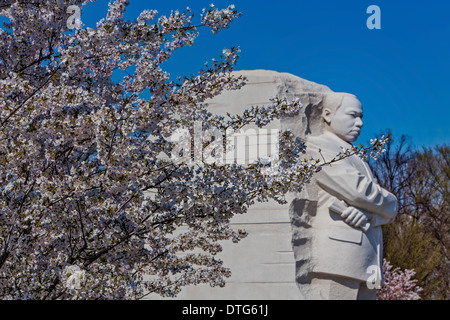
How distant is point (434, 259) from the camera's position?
1338 centimetres

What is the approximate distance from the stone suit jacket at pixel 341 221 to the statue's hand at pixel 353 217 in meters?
0.04

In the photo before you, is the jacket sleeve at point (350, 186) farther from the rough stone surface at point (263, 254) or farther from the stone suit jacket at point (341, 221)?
the rough stone surface at point (263, 254)

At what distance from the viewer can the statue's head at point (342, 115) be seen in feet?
23.3

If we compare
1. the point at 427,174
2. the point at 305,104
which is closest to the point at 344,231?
the point at 305,104

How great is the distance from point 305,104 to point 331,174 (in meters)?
0.92

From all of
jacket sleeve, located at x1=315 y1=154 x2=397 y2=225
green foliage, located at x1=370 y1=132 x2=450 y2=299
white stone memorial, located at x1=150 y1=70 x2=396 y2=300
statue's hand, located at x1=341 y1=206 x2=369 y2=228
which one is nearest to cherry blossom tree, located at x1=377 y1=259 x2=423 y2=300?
green foliage, located at x1=370 y1=132 x2=450 y2=299

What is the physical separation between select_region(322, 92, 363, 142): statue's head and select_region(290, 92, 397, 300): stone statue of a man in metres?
0.38

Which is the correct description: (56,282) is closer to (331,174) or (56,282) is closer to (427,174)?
(331,174)

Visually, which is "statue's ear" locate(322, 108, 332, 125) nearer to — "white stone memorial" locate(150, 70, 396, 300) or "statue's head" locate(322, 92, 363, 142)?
"statue's head" locate(322, 92, 363, 142)

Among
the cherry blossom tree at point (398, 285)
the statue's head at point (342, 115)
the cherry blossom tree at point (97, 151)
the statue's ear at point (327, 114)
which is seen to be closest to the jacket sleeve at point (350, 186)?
the statue's head at point (342, 115)

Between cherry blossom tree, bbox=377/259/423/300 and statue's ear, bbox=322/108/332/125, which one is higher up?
statue's ear, bbox=322/108/332/125

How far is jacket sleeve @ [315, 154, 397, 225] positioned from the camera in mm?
6496

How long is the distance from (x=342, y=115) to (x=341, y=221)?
51.4 inches

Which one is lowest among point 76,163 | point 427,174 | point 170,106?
point 76,163
